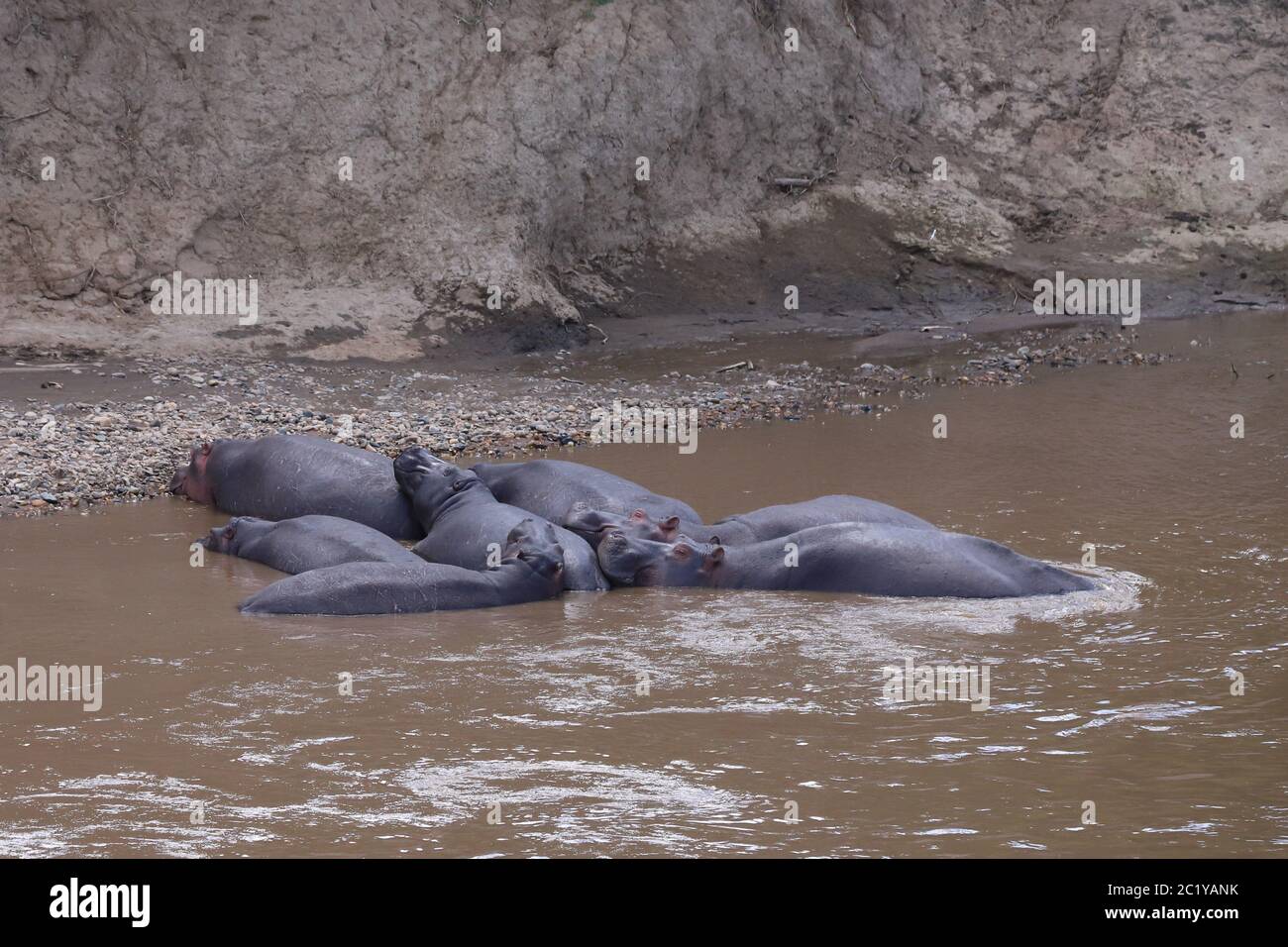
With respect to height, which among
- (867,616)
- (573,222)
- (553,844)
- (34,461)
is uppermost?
(573,222)

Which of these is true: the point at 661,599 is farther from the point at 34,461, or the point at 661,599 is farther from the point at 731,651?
the point at 34,461

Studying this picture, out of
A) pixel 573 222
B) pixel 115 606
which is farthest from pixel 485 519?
pixel 573 222

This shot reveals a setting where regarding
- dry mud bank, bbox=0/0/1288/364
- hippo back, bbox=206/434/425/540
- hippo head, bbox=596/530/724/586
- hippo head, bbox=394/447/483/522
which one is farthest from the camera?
dry mud bank, bbox=0/0/1288/364

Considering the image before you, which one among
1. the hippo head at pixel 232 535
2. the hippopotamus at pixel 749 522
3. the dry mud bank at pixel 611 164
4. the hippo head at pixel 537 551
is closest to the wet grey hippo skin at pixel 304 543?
the hippo head at pixel 232 535

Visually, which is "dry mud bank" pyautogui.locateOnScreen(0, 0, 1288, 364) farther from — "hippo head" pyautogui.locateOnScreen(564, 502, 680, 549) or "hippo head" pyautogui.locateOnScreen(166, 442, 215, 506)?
"hippo head" pyautogui.locateOnScreen(564, 502, 680, 549)

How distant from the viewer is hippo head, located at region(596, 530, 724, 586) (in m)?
7.79

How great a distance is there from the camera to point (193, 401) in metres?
11.4

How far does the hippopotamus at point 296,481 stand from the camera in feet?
29.8

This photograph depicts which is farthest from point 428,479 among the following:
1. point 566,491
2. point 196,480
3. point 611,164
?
point 611,164

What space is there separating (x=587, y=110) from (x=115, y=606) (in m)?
9.76

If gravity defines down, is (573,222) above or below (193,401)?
above

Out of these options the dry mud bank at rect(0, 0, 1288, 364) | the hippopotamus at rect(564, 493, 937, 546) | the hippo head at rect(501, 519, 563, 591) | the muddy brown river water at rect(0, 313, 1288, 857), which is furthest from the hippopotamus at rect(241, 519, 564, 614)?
the dry mud bank at rect(0, 0, 1288, 364)

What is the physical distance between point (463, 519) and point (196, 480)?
7.53ft

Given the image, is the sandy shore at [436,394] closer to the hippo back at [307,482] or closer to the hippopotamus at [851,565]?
the hippo back at [307,482]
